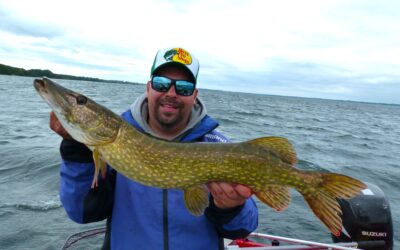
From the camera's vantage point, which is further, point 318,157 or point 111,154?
point 318,157

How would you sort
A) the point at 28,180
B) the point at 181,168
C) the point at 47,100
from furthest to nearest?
the point at 28,180
the point at 181,168
the point at 47,100

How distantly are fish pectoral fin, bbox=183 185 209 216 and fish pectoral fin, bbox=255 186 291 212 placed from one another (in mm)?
422

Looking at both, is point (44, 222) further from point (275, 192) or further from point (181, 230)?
point (275, 192)

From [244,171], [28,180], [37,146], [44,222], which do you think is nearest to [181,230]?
[244,171]

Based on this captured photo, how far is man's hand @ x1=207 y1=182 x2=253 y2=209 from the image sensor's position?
9.67 feet

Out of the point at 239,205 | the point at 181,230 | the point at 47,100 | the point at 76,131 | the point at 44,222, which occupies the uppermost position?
the point at 47,100

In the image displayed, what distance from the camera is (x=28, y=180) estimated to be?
9.79 m

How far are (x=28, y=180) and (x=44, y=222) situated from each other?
Answer: 2834mm

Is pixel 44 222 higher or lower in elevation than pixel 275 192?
lower

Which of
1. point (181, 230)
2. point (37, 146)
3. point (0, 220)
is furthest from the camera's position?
point (37, 146)

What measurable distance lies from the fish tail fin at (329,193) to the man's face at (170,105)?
1.26 m

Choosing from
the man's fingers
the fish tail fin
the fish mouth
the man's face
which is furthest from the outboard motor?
the fish mouth

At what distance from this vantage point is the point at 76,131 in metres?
2.81

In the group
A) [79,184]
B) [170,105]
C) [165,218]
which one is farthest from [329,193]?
[79,184]
